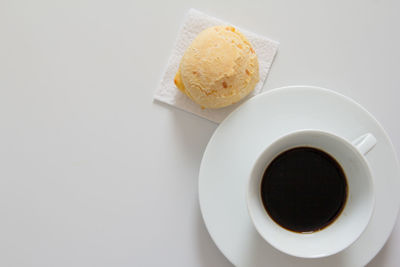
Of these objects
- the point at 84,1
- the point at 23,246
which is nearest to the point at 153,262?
the point at 23,246

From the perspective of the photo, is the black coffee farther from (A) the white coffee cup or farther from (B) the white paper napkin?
(B) the white paper napkin

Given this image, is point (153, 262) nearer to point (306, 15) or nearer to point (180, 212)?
point (180, 212)

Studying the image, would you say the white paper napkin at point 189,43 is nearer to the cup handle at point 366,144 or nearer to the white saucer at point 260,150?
the white saucer at point 260,150

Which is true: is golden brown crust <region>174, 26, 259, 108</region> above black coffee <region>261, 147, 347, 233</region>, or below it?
above

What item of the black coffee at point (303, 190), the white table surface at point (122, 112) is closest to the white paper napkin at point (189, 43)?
the white table surface at point (122, 112)

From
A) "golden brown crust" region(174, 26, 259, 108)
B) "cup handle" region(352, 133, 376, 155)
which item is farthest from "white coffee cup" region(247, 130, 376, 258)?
"golden brown crust" region(174, 26, 259, 108)

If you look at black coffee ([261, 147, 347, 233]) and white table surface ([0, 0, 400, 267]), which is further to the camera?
white table surface ([0, 0, 400, 267])
